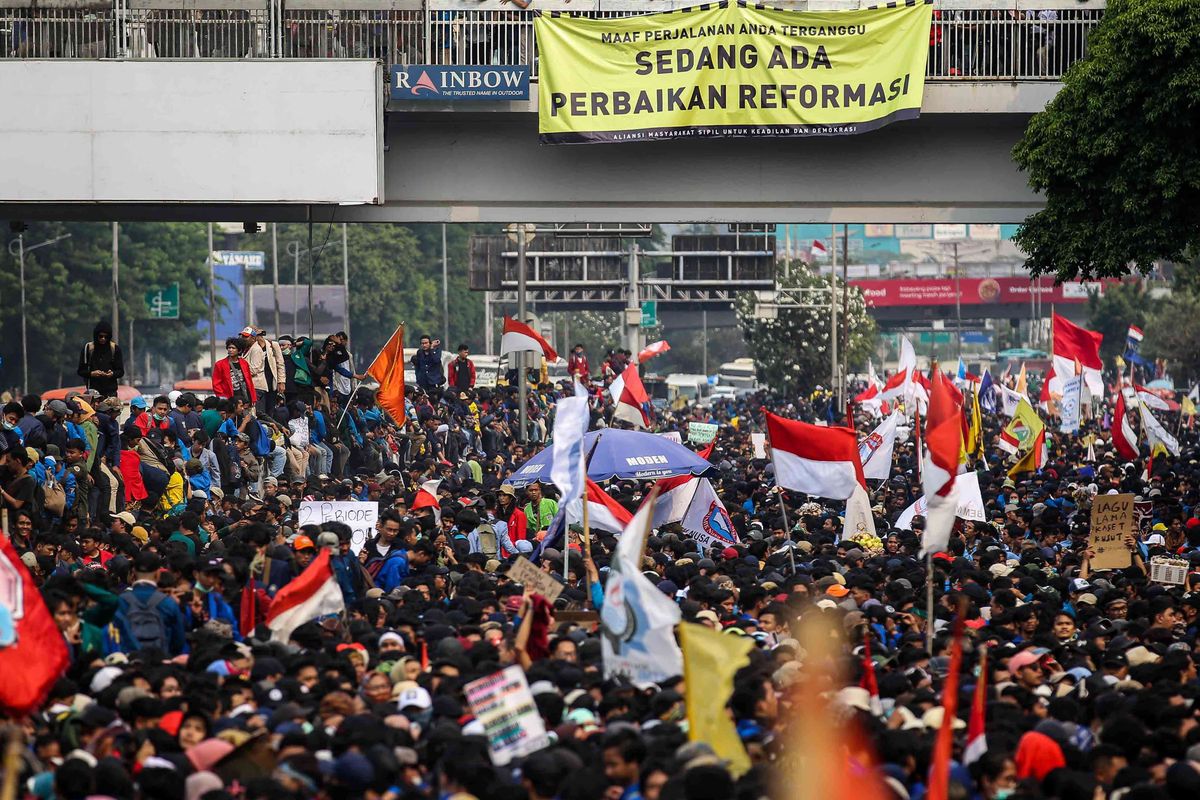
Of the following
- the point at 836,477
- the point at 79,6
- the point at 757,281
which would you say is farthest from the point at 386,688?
the point at 757,281

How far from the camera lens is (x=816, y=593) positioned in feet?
47.4

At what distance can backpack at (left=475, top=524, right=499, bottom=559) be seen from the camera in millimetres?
18656

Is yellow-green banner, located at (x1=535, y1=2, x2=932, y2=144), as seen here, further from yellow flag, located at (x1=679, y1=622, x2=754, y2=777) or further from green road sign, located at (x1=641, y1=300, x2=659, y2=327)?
green road sign, located at (x1=641, y1=300, x2=659, y2=327)

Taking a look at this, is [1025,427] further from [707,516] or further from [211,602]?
[211,602]

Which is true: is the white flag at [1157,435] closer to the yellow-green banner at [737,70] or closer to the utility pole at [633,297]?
the yellow-green banner at [737,70]

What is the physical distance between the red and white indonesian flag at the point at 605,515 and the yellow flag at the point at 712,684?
27.6 ft

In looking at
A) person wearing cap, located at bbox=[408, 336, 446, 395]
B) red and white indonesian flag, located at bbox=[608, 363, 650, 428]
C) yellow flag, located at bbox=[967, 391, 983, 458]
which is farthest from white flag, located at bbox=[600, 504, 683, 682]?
person wearing cap, located at bbox=[408, 336, 446, 395]

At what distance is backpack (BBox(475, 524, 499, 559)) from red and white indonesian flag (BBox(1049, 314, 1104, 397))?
14703mm

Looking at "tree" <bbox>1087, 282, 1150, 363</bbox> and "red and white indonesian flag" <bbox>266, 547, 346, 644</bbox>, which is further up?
"tree" <bbox>1087, 282, 1150, 363</bbox>

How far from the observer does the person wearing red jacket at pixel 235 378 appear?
74.9ft

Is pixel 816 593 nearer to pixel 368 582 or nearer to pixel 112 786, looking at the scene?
pixel 368 582

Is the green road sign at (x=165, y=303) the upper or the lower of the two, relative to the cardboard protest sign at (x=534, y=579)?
upper

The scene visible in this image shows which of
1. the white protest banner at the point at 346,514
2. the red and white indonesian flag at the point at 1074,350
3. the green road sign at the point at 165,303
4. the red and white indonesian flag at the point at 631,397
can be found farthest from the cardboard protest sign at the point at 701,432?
the green road sign at the point at 165,303

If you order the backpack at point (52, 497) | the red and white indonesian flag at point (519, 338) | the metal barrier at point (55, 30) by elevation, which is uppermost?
the metal barrier at point (55, 30)
